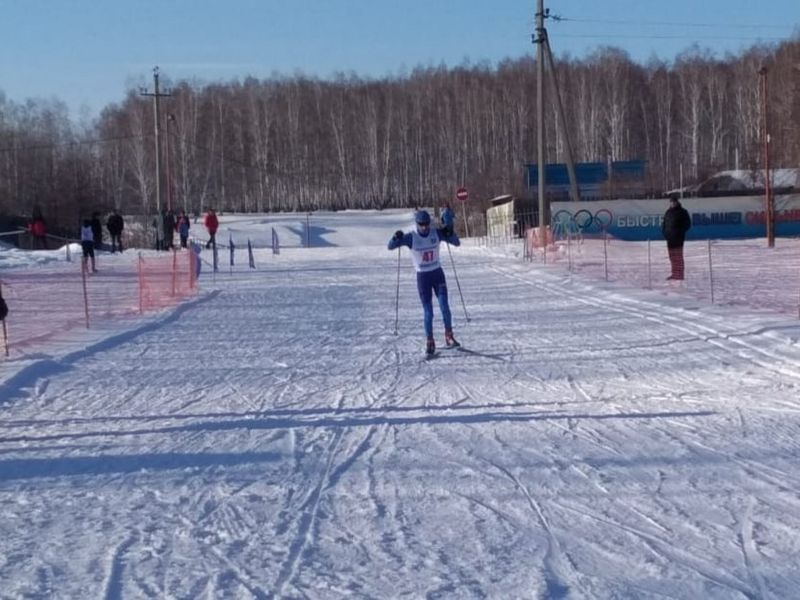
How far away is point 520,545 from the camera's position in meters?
5.56

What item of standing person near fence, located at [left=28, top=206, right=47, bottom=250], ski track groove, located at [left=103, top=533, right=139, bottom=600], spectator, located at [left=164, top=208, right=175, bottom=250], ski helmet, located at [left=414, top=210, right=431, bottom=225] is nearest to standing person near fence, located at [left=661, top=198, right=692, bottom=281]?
ski helmet, located at [left=414, top=210, right=431, bottom=225]

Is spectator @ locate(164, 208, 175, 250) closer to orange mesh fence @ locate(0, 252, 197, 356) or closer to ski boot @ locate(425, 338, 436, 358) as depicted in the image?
orange mesh fence @ locate(0, 252, 197, 356)

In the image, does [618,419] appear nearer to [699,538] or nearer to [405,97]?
[699,538]

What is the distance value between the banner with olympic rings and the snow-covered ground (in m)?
32.8

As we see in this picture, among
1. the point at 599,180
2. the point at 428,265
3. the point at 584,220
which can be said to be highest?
the point at 599,180

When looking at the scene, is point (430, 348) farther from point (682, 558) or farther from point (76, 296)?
point (76, 296)

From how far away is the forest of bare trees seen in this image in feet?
323

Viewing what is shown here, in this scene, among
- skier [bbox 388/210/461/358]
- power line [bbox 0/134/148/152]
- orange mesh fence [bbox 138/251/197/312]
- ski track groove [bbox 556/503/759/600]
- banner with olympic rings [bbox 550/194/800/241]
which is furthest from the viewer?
power line [bbox 0/134/148/152]

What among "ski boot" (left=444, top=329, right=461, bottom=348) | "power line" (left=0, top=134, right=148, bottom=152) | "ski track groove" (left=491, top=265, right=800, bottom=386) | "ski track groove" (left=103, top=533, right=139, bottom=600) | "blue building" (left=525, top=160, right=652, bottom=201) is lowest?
"ski track groove" (left=103, top=533, right=139, bottom=600)

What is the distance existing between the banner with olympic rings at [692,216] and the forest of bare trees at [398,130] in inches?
1690

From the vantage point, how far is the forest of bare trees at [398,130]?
9831 centimetres

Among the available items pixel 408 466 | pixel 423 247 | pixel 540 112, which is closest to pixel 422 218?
pixel 423 247

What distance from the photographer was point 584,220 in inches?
1887

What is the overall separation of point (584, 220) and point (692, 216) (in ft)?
21.4
